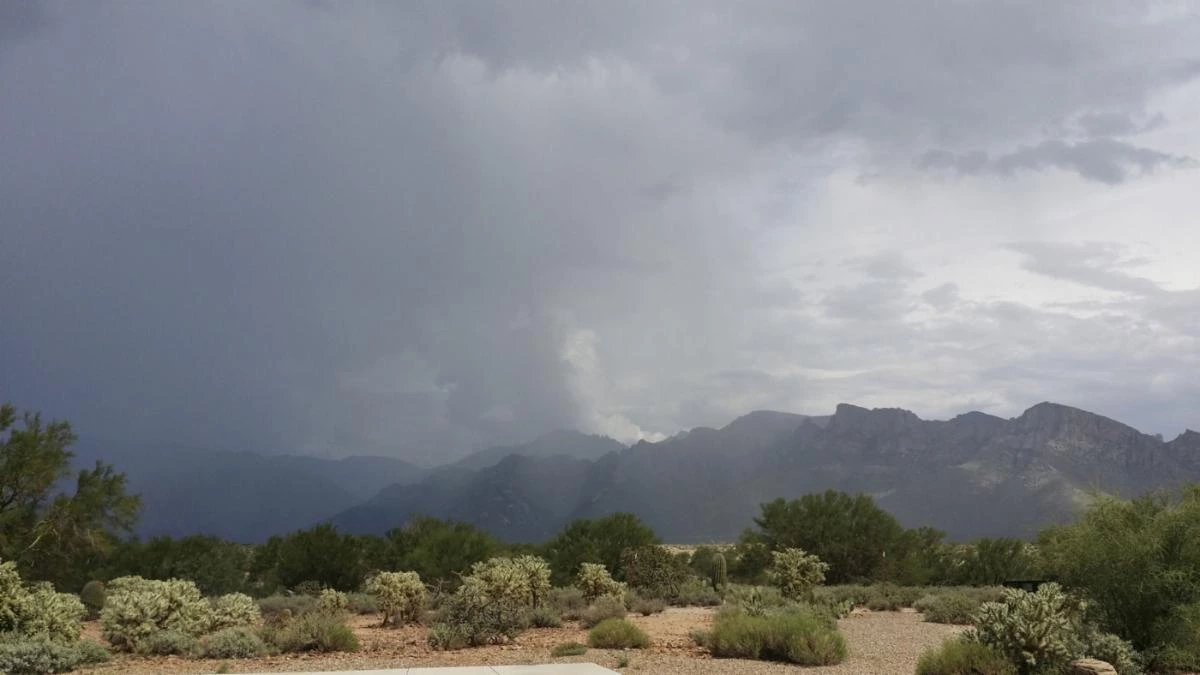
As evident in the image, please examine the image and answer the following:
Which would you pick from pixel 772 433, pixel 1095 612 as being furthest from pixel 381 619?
pixel 772 433

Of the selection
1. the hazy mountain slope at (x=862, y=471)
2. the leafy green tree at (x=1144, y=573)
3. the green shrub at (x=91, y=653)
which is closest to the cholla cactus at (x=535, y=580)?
the green shrub at (x=91, y=653)

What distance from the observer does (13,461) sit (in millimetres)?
23016

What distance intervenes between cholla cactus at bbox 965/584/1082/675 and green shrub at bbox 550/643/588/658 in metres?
6.29

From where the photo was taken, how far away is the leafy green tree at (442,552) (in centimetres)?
3111

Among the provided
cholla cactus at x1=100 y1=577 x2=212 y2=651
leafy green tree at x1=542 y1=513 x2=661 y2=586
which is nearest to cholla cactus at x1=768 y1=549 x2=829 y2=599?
leafy green tree at x1=542 y1=513 x2=661 y2=586

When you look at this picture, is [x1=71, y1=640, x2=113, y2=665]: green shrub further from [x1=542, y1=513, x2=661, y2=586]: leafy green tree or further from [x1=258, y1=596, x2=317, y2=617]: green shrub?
[x1=542, y1=513, x2=661, y2=586]: leafy green tree

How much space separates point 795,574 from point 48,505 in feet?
69.5

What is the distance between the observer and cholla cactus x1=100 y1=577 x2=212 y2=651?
55.4 feet

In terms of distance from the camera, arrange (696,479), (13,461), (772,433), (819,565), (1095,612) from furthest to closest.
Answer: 1. (772,433)
2. (696,479)
3. (819,565)
4. (13,461)
5. (1095,612)

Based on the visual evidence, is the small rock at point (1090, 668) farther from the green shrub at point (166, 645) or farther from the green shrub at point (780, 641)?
the green shrub at point (166, 645)

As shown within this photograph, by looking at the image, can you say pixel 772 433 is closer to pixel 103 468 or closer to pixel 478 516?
pixel 478 516

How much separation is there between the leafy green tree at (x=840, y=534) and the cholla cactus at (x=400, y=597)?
63.6 ft

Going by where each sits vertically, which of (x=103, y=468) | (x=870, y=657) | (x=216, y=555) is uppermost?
(x=103, y=468)

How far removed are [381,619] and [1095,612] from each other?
654 inches
